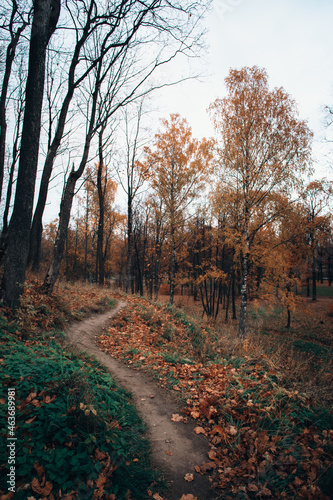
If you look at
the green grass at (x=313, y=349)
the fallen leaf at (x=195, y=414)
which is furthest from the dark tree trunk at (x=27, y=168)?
the green grass at (x=313, y=349)

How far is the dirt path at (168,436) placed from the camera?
247 centimetres

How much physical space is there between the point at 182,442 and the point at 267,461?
40.6 inches

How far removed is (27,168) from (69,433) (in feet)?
16.0

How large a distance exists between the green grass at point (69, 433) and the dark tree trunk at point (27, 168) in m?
2.01

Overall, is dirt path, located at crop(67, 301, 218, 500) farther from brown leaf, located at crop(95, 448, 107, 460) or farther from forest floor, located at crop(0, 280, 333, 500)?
brown leaf, located at crop(95, 448, 107, 460)

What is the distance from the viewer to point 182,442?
9.93 feet

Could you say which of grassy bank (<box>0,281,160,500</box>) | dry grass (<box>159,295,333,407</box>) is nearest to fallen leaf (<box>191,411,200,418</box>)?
grassy bank (<box>0,281,160,500</box>)

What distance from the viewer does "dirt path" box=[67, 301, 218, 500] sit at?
2473mm

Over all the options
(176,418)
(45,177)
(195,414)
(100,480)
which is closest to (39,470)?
(100,480)

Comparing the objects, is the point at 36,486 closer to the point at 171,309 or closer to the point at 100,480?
the point at 100,480

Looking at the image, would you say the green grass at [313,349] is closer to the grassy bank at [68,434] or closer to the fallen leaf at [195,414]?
the fallen leaf at [195,414]

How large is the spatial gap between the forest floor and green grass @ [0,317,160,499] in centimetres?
1

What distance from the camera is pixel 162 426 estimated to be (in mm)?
3291

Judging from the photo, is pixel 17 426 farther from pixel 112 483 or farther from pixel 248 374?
pixel 248 374
